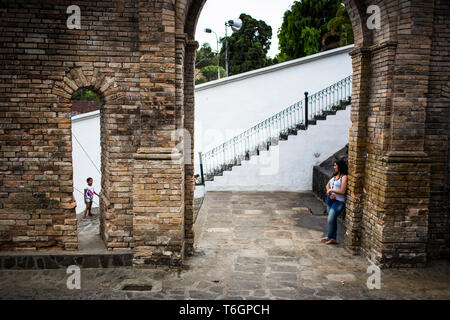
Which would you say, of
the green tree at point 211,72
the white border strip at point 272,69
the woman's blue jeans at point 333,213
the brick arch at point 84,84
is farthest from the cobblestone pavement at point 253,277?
the green tree at point 211,72

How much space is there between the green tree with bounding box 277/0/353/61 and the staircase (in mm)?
10032

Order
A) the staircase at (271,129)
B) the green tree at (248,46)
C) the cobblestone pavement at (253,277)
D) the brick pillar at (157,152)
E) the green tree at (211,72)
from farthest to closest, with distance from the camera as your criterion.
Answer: the green tree at (211,72) → the green tree at (248,46) → the staircase at (271,129) → the brick pillar at (157,152) → the cobblestone pavement at (253,277)

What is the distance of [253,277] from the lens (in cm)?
583

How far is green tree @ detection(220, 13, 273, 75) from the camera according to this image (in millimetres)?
27328

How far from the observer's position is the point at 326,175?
36.1ft

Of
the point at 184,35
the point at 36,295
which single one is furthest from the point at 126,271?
the point at 184,35

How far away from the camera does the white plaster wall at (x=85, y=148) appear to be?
37.8 feet

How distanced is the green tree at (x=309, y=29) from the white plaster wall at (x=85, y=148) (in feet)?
53.0

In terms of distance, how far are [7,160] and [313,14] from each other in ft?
75.6

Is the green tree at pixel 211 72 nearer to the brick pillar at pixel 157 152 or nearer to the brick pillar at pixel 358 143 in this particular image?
the brick pillar at pixel 358 143

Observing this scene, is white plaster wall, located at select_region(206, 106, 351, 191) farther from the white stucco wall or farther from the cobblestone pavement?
the cobblestone pavement

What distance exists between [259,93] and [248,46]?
14.5 metres

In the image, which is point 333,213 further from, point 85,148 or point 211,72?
point 211,72
